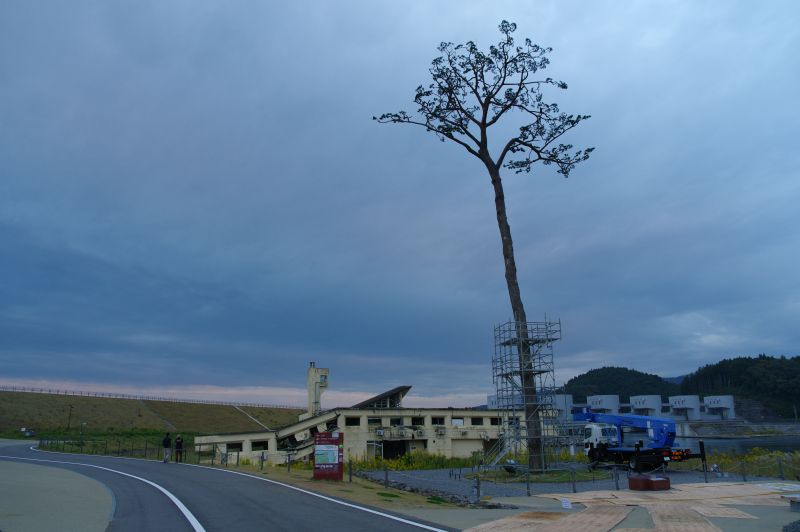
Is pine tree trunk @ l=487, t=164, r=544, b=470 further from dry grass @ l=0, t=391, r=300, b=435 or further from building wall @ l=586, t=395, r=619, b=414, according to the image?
building wall @ l=586, t=395, r=619, b=414

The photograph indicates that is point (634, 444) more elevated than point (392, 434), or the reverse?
point (392, 434)

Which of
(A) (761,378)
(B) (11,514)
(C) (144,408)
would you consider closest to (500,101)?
(B) (11,514)

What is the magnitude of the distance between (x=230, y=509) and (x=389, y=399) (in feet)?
150

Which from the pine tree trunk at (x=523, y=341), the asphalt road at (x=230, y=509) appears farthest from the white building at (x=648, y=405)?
the asphalt road at (x=230, y=509)

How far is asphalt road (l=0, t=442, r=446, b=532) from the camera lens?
41.0 ft

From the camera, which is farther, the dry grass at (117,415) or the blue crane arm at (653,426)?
the dry grass at (117,415)

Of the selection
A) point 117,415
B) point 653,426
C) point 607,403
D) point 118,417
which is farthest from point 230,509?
point 607,403

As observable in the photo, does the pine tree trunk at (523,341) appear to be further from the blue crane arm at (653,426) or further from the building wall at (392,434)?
the building wall at (392,434)

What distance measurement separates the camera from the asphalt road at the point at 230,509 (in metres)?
12.5

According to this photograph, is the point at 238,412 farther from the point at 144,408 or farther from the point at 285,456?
the point at 285,456

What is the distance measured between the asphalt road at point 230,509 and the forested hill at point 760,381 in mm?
183598

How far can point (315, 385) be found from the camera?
187 feet

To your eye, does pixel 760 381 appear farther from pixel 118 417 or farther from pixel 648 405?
pixel 118 417

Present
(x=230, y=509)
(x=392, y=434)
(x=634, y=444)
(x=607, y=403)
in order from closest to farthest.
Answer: (x=230, y=509), (x=634, y=444), (x=392, y=434), (x=607, y=403)
